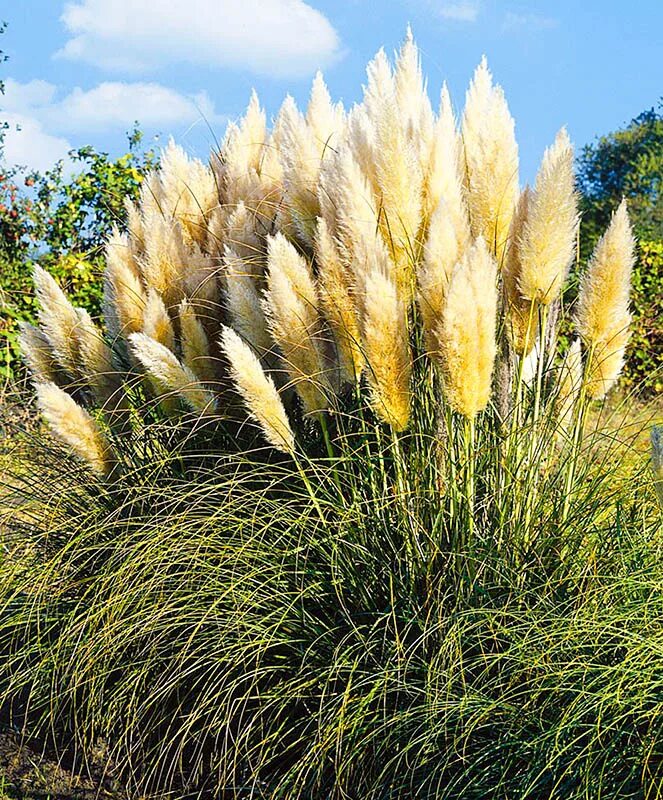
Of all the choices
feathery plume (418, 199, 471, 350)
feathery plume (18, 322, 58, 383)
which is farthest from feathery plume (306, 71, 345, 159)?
feathery plume (18, 322, 58, 383)

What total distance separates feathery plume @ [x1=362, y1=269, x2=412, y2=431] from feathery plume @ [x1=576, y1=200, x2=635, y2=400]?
66cm

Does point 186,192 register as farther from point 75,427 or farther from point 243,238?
point 75,427

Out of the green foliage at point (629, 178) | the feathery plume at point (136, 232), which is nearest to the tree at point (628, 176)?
the green foliage at point (629, 178)

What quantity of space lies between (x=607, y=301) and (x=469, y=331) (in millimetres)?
700

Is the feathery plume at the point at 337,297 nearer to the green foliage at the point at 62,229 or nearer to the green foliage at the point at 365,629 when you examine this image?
the green foliage at the point at 365,629

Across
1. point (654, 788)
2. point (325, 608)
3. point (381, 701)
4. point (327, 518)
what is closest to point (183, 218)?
point (327, 518)

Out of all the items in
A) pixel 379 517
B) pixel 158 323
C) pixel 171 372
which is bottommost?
pixel 379 517

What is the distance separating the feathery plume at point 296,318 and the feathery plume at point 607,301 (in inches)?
34.5

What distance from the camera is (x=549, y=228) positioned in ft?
9.95

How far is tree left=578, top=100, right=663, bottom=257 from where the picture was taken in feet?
77.9

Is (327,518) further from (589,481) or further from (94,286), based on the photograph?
(94,286)

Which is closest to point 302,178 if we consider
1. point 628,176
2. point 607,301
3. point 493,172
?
point 493,172

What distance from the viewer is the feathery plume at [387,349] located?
9.36ft

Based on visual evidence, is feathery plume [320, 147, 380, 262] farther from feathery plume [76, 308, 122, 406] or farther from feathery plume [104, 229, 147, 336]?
feathery plume [76, 308, 122, 406]
